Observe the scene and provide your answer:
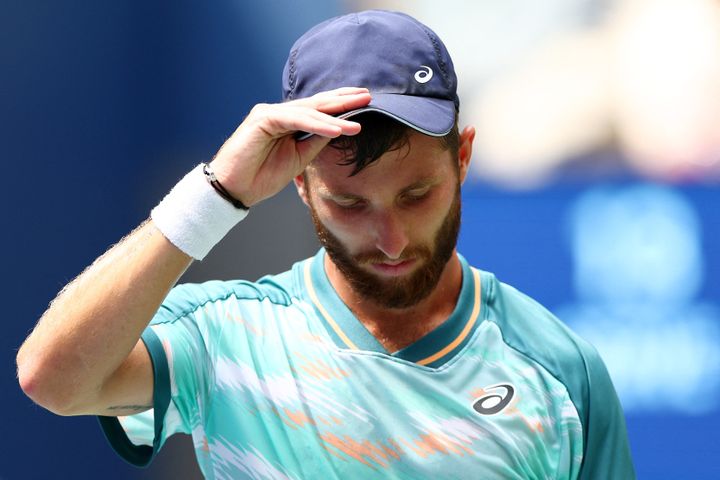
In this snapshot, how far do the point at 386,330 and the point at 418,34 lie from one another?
467mm

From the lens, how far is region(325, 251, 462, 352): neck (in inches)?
63.9

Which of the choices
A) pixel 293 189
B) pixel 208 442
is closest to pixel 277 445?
pixel 208 442

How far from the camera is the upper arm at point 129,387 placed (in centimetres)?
140

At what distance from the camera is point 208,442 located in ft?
5.16

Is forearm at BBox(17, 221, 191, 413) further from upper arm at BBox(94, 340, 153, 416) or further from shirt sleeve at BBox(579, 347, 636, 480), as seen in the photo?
shirt sleeve at BBox(579, 347, 636, 480)

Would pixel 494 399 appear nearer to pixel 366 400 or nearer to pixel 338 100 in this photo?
pixel 366 400

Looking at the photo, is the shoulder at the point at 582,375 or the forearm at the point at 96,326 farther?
the shoulder at the point at 582,375

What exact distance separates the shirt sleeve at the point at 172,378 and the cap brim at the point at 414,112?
1.08ft

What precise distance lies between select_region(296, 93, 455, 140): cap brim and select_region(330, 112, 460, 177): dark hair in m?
0.04

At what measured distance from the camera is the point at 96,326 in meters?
1.34

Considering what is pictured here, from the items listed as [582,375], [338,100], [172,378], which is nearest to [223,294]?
[172,378]

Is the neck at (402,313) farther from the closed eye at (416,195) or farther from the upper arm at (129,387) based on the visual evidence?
the upper arm at (129,387)

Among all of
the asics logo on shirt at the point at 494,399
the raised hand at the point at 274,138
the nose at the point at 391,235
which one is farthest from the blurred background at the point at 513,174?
the raised hand at the point at 274,138

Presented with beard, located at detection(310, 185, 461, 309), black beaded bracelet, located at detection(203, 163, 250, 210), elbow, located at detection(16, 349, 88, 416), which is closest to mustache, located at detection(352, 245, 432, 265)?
beard, located at detection(310, 185, 461, 309)
